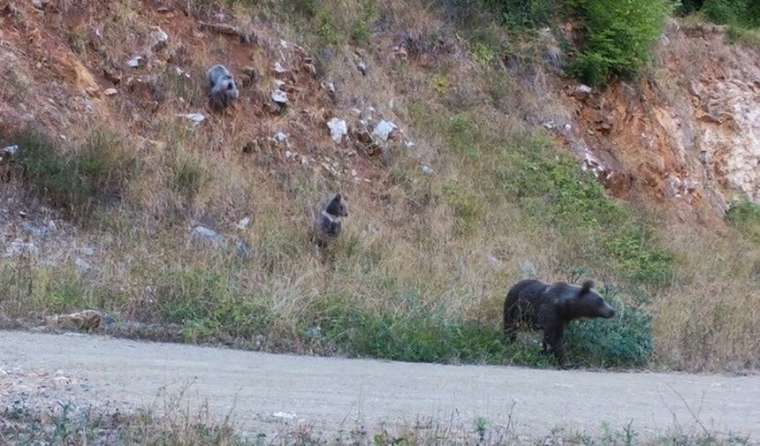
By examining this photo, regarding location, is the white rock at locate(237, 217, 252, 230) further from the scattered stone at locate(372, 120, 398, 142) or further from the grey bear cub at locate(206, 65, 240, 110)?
the scattered stone at locate(372, 120, 398, 142)

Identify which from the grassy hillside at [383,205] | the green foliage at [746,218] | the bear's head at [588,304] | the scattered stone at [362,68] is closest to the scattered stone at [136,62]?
the grassy hillside at [383,205]

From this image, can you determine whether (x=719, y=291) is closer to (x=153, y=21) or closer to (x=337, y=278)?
(x=337, y=278)

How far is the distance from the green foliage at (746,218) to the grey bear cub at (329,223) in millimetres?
11675

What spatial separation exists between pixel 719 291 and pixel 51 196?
31.1ft

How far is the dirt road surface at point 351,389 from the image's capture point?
7668 millimetres

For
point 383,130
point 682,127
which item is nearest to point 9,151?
point 383,130

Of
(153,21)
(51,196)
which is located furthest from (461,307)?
(153,21)

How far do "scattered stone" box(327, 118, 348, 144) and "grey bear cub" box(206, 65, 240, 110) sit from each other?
73.3 inches

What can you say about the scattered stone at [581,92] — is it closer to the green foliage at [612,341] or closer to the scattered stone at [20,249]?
the green foliage at [612,341]

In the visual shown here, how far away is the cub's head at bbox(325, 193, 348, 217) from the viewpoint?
15916 millimetres

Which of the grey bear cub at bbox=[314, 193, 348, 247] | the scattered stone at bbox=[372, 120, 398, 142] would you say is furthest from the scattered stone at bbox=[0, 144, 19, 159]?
the scattered stone at bbox=[372, 120, 398, 142]

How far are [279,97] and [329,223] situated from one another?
3.80m

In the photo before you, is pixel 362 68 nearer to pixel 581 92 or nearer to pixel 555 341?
pixel 581 92

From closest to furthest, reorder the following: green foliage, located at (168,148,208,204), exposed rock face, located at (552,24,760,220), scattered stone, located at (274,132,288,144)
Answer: green foliage, located at (168,148,208,204) → scattered stone, located at (274,132,288,144) → exposed rock face, located at (552,24,760,220)
